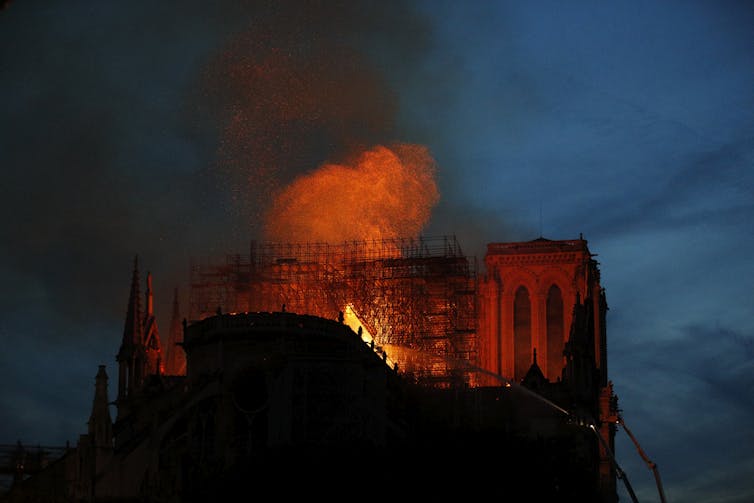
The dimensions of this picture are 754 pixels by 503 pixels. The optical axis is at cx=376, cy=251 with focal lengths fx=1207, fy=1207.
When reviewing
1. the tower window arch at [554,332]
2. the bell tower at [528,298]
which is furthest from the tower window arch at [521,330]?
the tower window arch at [554,332]

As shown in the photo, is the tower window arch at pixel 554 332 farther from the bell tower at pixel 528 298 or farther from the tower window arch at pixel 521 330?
the tower window arch at pixel 521 330

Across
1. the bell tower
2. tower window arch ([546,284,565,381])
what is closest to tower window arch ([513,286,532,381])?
the bell tower

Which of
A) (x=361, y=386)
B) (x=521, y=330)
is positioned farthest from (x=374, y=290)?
(x=361, y=386)

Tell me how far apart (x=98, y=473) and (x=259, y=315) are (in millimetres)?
12213

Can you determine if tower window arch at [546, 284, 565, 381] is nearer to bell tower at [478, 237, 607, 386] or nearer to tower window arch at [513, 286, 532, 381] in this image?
bell tower at [478, 237, 607, 386]

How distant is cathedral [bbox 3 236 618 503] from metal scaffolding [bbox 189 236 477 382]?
14 cm

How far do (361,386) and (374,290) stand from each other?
88.8 ft

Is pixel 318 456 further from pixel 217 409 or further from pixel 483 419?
pixel 483 419

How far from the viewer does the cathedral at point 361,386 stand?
45375 millimetres

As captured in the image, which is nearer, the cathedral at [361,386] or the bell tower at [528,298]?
the cathedral at [361,386]

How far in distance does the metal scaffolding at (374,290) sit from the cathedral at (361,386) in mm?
137

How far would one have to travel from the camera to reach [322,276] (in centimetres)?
8656

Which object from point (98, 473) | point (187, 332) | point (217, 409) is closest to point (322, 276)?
point (187, 332)

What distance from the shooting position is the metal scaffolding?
3219 inches
